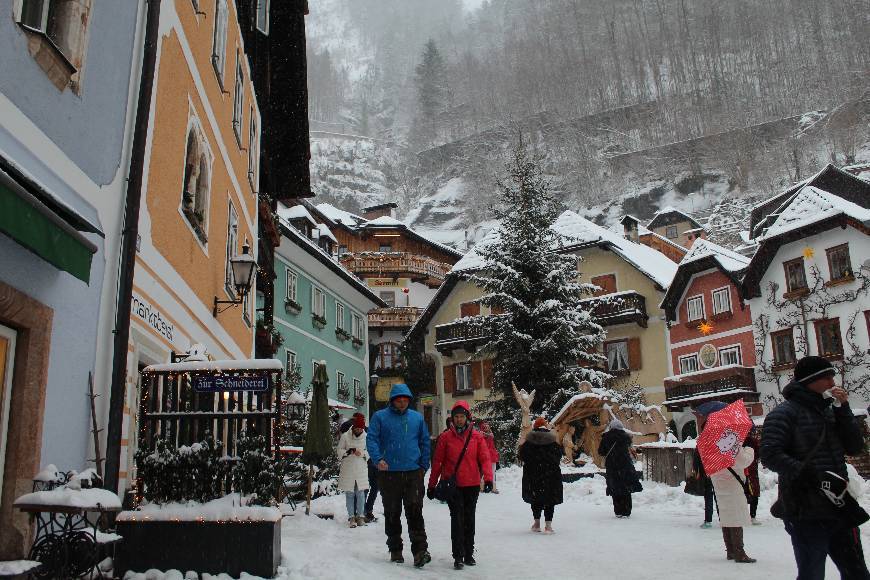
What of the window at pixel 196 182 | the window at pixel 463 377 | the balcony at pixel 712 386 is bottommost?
the balcony at pixel 712 386

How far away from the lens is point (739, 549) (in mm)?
7789

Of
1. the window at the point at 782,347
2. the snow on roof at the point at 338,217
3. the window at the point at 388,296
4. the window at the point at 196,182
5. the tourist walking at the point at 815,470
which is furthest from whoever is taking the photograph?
the snow on roof at the point at 338,217

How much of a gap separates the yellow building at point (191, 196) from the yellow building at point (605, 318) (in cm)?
2321

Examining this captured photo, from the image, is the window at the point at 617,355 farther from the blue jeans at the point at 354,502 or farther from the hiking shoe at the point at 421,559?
the hiking shoe at the point at 421,559

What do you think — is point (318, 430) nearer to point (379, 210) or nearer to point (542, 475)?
point (542, 475)

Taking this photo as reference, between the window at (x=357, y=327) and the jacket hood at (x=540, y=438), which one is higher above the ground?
the window at (x=357, y=327)

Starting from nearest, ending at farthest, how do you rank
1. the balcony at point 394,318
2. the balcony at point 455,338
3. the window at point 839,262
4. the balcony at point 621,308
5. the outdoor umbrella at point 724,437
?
the outdoor umbrella at point 724,437 < the window at point 839,262 < the balcony at point 621,308 < the balcony at point 455,338 < the balcony at point 394,318

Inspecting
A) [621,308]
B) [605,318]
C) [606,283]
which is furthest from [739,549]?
[606,283]

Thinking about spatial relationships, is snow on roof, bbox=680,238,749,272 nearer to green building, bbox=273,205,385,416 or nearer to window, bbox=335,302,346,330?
green building, bbox=273,205,385,416

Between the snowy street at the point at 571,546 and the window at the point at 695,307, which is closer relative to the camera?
the snowy street at the point at 571,546

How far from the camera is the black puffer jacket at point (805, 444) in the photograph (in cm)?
484

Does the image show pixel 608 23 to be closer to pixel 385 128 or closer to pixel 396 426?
pixel 385 128

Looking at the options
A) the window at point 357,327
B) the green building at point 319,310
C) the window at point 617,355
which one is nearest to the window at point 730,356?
the window at point 617,355

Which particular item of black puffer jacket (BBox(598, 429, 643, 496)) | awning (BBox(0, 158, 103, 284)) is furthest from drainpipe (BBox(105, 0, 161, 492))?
black puffer jacket (BBox(598, 429, 643, 496))
